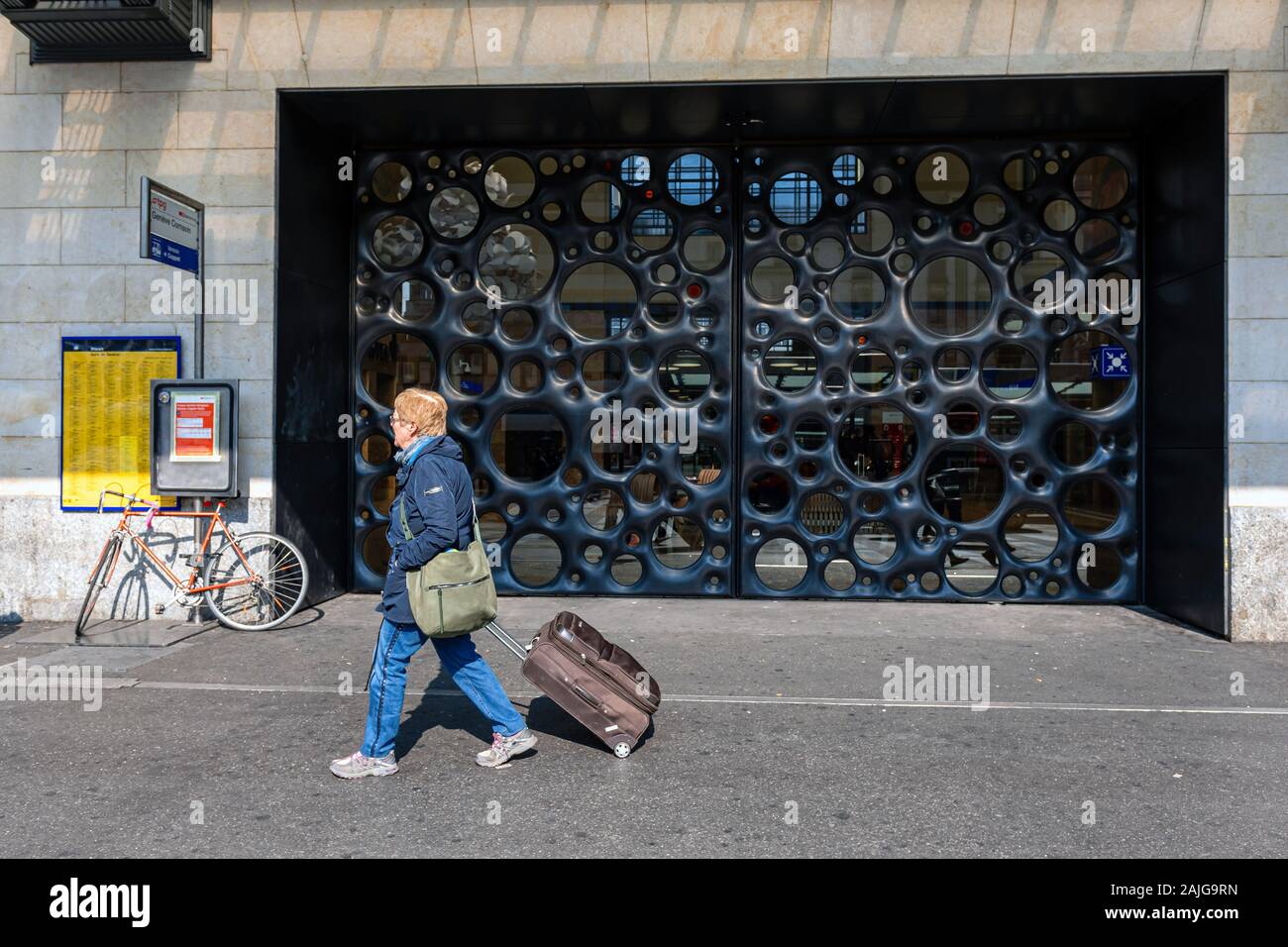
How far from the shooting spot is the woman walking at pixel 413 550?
13.5 ft

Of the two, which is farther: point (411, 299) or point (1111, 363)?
point (411, 299)

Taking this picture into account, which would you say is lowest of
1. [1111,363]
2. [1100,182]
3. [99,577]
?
[99,577]

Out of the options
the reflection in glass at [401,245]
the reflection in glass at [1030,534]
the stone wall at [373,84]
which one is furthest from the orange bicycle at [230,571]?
the reflection in glass at [1030,534]

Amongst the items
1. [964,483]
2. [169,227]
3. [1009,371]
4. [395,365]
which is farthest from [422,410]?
[1009,371]

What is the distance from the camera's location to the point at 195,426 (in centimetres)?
755

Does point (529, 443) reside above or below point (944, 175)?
below

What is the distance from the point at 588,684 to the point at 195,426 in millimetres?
4571

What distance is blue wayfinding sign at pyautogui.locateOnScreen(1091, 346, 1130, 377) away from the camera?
340 inches

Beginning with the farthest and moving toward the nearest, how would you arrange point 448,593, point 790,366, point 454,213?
point 454,213 → point 790,366 → point 448,593

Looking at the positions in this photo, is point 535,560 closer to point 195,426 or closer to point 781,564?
point 781,564

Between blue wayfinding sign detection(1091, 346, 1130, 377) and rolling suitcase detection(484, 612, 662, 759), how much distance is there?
5942mm

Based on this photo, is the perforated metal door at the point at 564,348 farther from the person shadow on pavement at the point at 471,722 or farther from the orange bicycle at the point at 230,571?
the person shadow on pavement at the point at 471,722

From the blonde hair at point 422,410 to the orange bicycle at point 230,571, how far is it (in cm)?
404

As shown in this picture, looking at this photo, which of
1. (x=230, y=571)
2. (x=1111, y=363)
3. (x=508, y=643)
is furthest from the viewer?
(x=1111, y=363)
